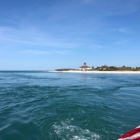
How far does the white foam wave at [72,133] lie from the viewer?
7887 millimetres

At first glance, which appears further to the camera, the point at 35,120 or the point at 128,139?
the point at 35,120

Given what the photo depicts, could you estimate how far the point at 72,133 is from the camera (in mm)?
8336

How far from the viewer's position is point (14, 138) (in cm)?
786

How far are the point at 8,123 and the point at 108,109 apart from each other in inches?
326

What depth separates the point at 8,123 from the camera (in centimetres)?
977

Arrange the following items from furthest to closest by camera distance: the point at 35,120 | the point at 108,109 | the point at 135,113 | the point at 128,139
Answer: the point at 108,109 → the point at 135,113 → the point at 35,120 → the point at 128,139

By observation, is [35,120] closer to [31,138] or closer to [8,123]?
[8,123]

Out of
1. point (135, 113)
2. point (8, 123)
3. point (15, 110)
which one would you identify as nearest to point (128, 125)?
point (135, 113)

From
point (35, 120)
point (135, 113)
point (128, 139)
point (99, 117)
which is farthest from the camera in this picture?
point (135, 113)

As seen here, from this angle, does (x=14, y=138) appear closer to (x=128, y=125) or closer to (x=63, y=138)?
(x=63, y=138)

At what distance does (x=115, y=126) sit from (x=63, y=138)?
143 inches

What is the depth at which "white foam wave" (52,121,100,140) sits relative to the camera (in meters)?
7.89

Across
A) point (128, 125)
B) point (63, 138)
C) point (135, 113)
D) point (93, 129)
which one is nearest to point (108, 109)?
point (135, 113)

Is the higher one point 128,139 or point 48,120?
point 128,139
